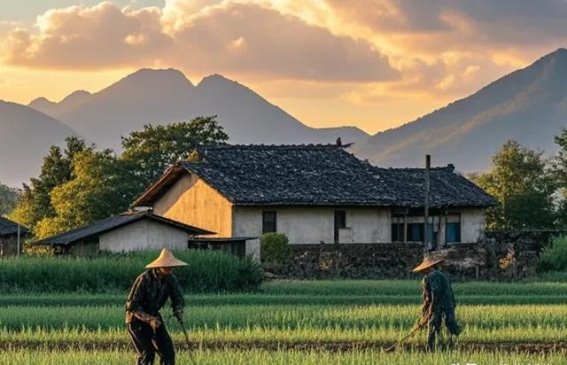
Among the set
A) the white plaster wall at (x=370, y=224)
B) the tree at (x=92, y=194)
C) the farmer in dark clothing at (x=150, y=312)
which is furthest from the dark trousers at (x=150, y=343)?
the tree at (x=92, y=194)

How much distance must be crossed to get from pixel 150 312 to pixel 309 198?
1435 inches

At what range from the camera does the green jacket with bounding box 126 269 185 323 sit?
17.2 m

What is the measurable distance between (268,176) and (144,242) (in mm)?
8933

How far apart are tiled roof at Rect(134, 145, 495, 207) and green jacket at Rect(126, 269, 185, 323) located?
3436 centimetres

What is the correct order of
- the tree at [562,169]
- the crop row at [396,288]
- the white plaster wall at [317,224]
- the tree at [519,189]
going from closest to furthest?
the crop row at [396,288] < the white plaster wall at [317,224] < the tree at [519,189] < the tree at [562,169]

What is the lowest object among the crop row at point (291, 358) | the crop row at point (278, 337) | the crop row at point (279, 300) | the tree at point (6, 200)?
the crop row at point (291, 358)

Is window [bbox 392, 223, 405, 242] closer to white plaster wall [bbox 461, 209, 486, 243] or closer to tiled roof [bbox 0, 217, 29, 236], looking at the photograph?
white plaster wall [bbox 461, 209, 486, 243]

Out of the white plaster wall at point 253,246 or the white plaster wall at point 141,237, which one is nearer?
the white plaster wall at point 141,237

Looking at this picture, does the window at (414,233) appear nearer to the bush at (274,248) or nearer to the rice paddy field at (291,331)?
the bush at (274,248)

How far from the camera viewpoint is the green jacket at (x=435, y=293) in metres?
21.0

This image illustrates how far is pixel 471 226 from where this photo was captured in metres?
59.9

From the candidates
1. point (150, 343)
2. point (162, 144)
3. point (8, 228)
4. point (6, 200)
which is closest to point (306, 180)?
point (8, 228)

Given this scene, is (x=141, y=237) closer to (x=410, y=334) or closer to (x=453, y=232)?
(x=453, y=232)

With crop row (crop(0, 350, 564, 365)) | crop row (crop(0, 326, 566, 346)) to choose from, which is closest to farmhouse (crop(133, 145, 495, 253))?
crop row (crop(0, 326, 566, 346))
